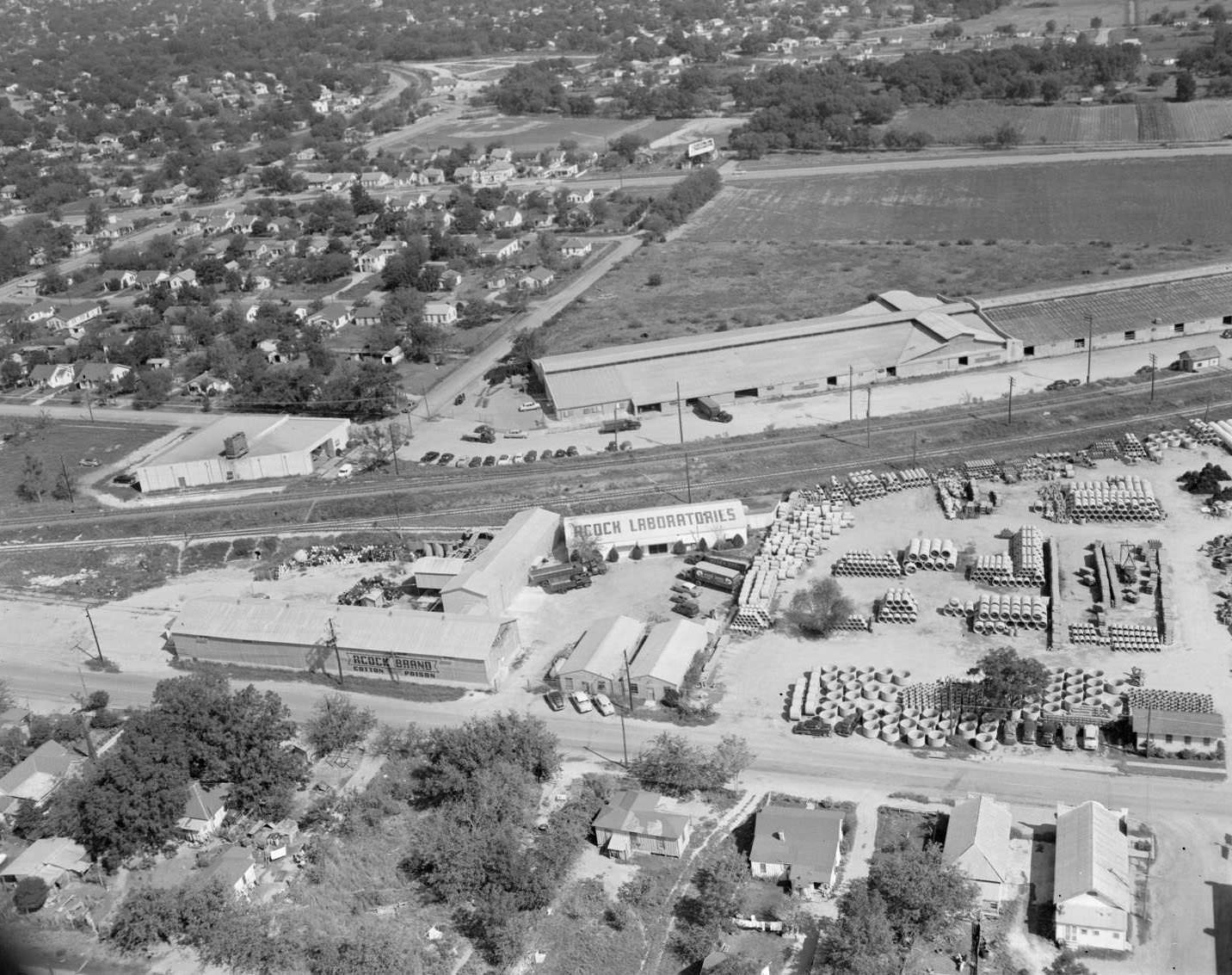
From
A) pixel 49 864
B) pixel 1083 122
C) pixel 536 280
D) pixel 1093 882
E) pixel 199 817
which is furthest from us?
pixel 1083 122

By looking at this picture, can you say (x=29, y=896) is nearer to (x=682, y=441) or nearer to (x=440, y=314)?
(x=682, y=441)

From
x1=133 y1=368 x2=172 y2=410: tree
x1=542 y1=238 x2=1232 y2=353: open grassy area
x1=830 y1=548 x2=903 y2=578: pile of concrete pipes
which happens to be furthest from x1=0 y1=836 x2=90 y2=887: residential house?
x1=542 y1=238 x2=1232 y2=353: open grassy area

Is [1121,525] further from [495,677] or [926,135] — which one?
[926,135]

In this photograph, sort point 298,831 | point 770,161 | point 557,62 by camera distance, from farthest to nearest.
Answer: point 557,62, point 770,161, point 298,831

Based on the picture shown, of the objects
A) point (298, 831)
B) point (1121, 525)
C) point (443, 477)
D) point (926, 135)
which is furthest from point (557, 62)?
point (298, 831)

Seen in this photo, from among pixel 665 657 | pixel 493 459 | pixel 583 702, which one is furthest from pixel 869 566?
pixel 493 459
